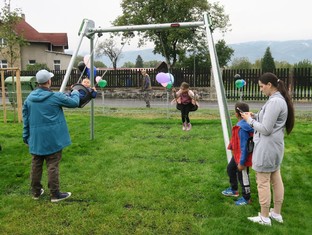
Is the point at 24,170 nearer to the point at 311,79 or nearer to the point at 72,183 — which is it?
the point at 72,183

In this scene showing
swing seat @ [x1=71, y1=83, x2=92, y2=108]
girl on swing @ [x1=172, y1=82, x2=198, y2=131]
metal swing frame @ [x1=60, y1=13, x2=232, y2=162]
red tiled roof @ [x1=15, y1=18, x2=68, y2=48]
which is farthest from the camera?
red tiled roof @ [x1=15, y1=18, x2=68, y2=48]

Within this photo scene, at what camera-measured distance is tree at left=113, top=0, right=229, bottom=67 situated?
98.7 feet

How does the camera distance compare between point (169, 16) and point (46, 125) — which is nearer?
point (46, 125)

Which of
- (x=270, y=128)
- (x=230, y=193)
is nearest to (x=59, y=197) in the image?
(x=230, y=193)

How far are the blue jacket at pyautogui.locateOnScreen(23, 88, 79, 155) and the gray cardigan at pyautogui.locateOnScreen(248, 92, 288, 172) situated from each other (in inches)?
94.5

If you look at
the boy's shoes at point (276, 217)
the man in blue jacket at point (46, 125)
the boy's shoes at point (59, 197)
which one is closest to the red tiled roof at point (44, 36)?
the man in blue jacket at point (46, 125)

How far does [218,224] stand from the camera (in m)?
3.83

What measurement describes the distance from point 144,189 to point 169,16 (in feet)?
88.9

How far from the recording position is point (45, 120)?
170 inches

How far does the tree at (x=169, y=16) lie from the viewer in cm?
3008

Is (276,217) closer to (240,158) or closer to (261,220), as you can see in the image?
(261,220)

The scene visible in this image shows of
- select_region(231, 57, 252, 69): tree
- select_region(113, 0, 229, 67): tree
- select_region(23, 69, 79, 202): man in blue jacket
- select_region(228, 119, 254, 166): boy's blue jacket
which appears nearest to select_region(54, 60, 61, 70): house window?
select_region(113, 0, 229, 67): tree

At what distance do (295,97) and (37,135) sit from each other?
1698cm

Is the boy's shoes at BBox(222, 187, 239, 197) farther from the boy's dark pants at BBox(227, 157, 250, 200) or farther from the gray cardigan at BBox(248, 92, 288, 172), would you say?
the gray cardigan at BBox(248, 92, 288, 172)
